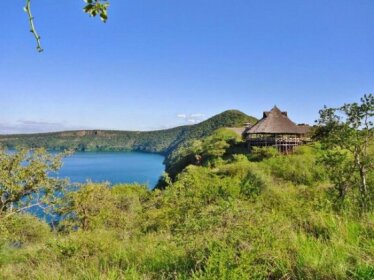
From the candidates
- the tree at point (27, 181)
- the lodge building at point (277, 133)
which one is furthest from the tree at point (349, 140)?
the lodge building at point (277, 133)

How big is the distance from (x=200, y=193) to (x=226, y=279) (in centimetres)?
664

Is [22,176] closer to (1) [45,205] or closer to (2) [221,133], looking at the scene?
(1) [45,205]

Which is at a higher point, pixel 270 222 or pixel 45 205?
pixel 270 222

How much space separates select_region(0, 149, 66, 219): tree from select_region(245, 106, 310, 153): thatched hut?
3088cm

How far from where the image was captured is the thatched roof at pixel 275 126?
137ft

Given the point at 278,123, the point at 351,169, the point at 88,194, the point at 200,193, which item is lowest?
the point at 88,194

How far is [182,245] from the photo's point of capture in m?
4.05

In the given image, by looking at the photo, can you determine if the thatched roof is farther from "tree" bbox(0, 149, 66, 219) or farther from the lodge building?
"tree" bbox(0, 149, 66, 219)

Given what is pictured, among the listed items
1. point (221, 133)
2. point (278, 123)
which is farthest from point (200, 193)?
point (221, 133)

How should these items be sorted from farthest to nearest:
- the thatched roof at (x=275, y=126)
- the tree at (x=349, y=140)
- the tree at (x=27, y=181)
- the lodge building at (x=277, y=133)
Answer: the thatched roof at (x=275, y=126) → the lodge building at (x=277, y=133) → the tree at (x=27, y=181) → the tree at (x=349, y=140)

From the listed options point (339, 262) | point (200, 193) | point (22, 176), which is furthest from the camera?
point (22, 176)

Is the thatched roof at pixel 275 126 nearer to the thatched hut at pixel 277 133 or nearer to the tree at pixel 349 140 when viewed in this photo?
the thatched hut at pixel 277 133

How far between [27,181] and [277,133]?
32.7m

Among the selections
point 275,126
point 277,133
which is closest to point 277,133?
point 277,133
